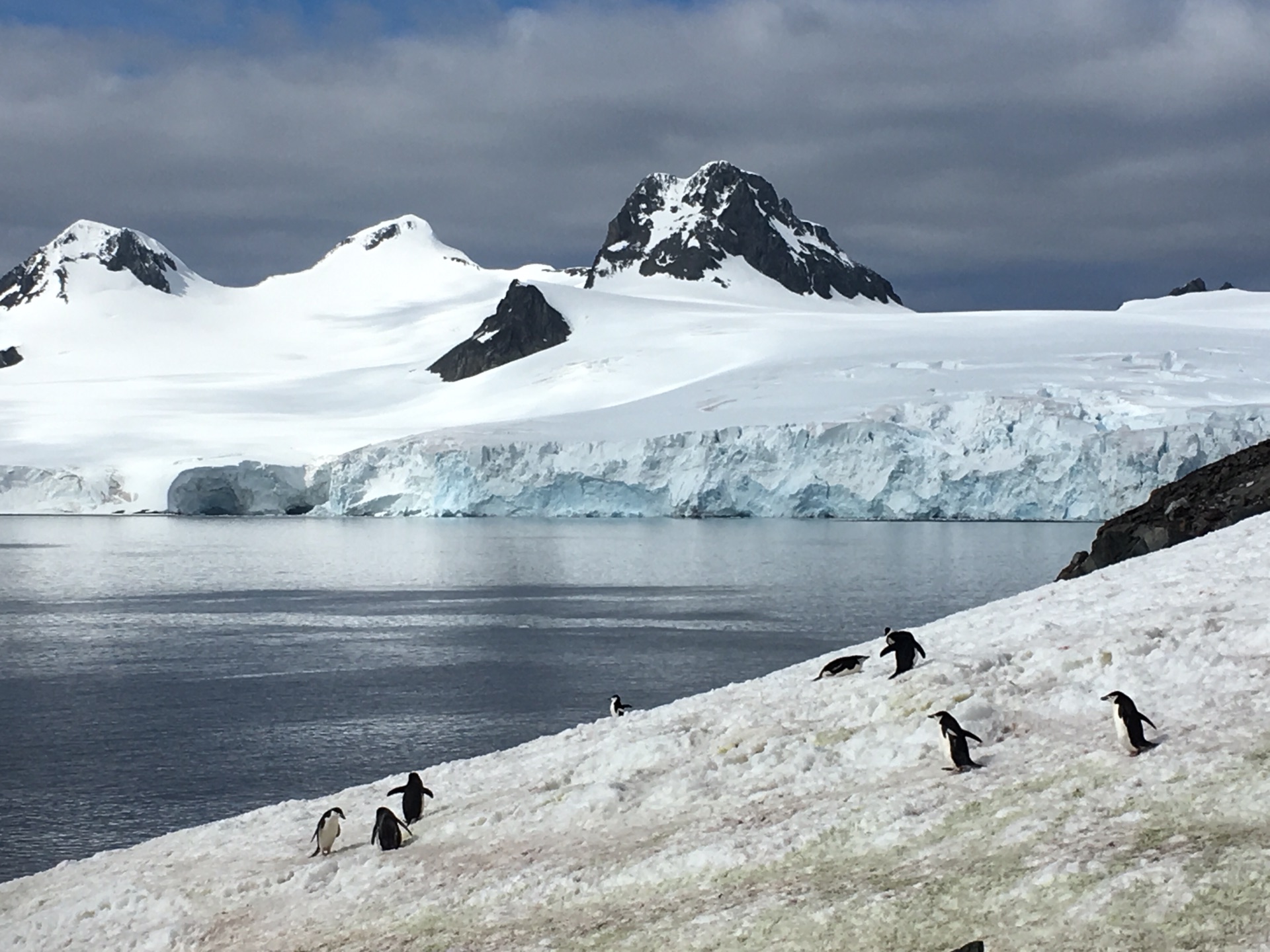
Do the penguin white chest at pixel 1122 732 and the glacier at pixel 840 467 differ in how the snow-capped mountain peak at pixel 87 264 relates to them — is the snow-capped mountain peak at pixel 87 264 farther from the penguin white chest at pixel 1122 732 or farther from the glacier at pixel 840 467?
the penguin white chest at pixel 1122 732

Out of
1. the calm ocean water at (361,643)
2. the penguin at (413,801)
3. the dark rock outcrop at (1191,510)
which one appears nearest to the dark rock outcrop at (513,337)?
the calm ocean water at (361,643)

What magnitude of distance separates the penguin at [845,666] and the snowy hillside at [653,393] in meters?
48.2

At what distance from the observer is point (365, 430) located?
9656 centimetres

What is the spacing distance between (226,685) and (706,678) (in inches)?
326

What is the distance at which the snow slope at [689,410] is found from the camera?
59969 millimetres

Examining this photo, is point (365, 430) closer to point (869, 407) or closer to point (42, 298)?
point (869, 407)

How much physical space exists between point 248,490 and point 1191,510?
2846 inches

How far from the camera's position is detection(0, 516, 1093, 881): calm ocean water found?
16.4 metres

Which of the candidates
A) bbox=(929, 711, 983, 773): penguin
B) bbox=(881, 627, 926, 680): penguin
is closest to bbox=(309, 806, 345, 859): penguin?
bbox=(881, 627, 926, 680): penguin

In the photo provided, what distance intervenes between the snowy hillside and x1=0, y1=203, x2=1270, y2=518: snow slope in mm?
202

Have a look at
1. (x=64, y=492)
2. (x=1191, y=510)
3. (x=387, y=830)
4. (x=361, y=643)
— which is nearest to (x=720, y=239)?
(x=64, y=492)

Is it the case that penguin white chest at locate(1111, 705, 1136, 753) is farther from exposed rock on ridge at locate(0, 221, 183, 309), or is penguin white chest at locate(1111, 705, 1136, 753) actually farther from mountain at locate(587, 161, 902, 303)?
exposed rock on ridge at locate(0, 221, 183, 309)

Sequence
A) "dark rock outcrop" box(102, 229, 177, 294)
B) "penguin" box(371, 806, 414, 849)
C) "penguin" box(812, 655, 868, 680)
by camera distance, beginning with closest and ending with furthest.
→ "penguin" box(371, 806, 414, 849)
"penguin" box(812, 655, 868, 680)
"dark rock outcrop" box(102, 229, 177, 294)

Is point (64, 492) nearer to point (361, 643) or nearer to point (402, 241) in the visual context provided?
point (361, 643)
